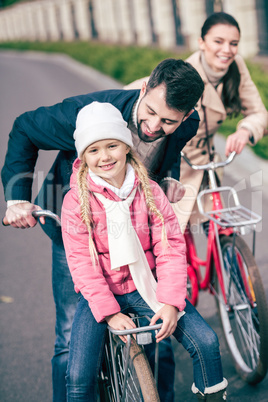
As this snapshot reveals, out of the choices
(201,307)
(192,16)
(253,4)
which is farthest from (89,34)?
(201,307)

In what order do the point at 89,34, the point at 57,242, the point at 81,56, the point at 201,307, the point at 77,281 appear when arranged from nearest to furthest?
the point at 77,281 < the point at 57,242 < the point at 201,307 < the point at 81,56 < the point at 89,34

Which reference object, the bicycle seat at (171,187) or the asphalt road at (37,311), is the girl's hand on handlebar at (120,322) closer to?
the bicycle seat at (171,187)

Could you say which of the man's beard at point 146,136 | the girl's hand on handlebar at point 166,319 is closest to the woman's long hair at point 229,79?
the man's beard at point 146,136

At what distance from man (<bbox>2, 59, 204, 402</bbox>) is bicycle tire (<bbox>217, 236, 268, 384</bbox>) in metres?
0.77

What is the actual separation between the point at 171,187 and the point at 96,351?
90 cm

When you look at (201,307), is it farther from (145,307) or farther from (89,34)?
(89,34)

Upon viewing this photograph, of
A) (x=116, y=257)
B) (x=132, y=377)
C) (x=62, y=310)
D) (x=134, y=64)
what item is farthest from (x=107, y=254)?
(x=134, y=64)

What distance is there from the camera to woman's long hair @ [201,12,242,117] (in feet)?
11.3

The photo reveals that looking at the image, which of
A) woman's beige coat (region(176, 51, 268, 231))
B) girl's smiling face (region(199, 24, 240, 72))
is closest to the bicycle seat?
woman's beige coat (region(176, 51, 268, 231))

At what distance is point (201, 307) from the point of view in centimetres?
428

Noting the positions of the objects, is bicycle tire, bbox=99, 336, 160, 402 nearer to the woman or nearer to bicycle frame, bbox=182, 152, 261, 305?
bicycle frame, bbox=182, 152, 261, 305

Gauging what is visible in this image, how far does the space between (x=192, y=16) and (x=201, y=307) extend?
22.3 meters

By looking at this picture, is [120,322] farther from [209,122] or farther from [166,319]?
[209,122]

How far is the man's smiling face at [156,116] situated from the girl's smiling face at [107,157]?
178 millimetres
